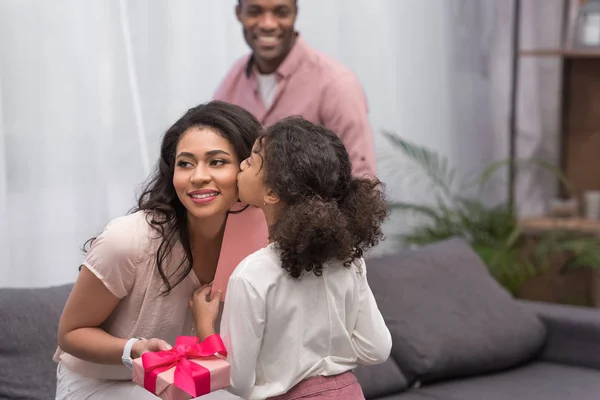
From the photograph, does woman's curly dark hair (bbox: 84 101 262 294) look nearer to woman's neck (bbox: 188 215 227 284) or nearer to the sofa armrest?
woman's neck (bbox: 188 215 227 284)

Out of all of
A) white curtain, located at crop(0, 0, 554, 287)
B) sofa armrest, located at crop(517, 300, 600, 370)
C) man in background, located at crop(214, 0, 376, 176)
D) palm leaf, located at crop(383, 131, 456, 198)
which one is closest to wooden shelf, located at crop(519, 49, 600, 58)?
palm leaf, located at crop(383, 131, 456, 198)

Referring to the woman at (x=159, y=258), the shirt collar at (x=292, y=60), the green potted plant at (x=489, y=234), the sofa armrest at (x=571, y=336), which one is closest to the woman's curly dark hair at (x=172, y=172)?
the woman at (x=159, y=258)

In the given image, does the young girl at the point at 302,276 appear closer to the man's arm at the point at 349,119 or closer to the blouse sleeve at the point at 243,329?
the blouse sleeve at the point at 243,329

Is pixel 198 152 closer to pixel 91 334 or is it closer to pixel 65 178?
pixel 91 334

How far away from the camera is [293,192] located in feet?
5.78

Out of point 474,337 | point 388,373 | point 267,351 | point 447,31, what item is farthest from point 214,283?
point 447,31

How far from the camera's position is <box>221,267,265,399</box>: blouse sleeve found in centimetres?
174

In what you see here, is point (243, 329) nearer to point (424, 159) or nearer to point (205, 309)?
point (205, 309)

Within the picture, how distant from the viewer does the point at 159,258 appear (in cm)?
198

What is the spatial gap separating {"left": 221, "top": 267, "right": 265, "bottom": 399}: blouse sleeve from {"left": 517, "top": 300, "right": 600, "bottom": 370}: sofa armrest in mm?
1755

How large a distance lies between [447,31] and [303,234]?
9.52 ft

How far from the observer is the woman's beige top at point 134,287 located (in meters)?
1.94

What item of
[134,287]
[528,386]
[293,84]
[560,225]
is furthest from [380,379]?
[560,225]

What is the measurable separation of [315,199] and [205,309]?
1.25 ft
